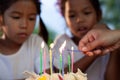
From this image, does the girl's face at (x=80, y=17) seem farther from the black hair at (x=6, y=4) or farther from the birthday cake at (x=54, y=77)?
the birthday cake at (x=54, y=77)

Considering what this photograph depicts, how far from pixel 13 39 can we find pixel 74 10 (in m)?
0.36

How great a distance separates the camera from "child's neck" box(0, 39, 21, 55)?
1748 mm

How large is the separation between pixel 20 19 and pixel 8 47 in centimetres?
19

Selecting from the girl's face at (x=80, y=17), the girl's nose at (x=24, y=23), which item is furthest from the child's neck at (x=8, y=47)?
the girl's face at (x=80, y=17)

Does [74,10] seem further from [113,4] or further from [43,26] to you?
[113,4]

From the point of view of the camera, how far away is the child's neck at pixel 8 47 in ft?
5.74

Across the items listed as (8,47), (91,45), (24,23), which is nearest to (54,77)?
(91,45)

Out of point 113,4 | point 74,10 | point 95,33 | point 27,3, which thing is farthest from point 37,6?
point 113,4

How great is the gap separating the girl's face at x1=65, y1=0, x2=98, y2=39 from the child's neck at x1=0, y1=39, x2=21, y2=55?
318 millimetres

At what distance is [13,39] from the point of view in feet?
5.71

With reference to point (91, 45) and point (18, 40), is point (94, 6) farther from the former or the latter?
point (91, 45)

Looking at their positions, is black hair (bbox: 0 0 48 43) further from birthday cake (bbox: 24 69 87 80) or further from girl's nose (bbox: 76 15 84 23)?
birthday cake (bbox: 24 69 87 80)

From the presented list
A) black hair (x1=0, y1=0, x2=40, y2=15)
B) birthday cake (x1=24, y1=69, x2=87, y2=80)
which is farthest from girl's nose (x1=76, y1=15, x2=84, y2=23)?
birthday cake (x1=24, y1=69, x2=87, y2=80)

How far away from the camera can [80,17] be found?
1726mm
